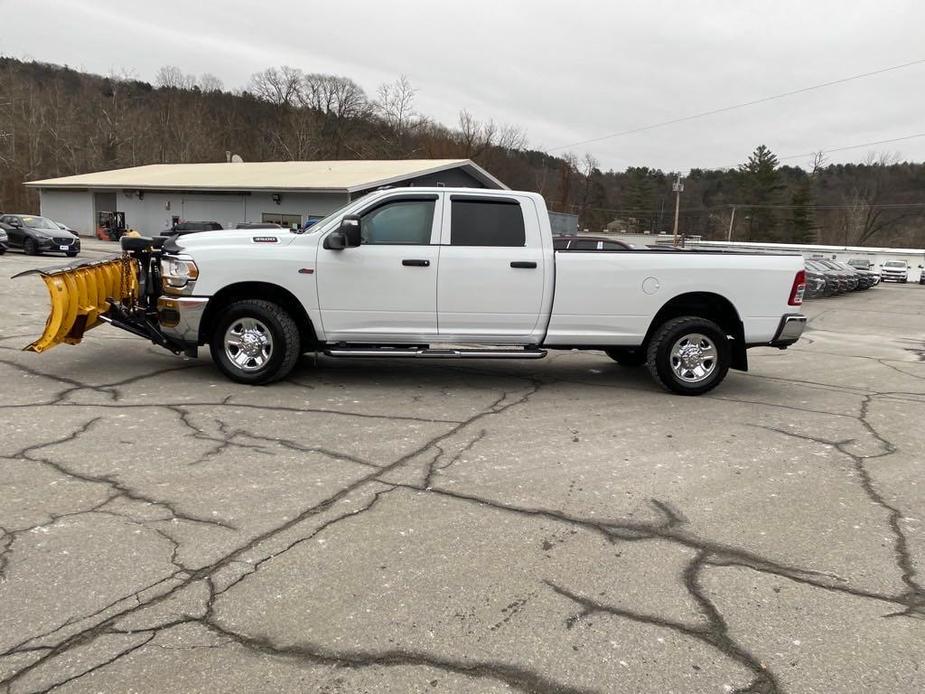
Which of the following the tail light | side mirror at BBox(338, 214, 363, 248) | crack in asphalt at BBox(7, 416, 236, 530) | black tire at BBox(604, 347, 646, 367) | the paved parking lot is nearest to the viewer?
the paved parking lot

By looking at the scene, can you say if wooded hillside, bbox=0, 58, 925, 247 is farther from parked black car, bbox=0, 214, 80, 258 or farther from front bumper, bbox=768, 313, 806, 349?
front bumper, bbox=768, 313, 806, 349

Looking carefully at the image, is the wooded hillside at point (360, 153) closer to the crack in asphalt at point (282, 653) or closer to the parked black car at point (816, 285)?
the parked black car at point (816, 285)

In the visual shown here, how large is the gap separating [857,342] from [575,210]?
83.8 metres

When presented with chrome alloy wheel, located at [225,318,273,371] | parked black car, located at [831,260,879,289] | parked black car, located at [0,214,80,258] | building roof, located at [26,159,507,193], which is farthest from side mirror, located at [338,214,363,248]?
parked black car, located at [831,260,879,289]

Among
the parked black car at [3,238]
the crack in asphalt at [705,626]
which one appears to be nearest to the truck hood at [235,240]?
the crack in asphalt at [705,626]

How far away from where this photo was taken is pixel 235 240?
6867 millimetres

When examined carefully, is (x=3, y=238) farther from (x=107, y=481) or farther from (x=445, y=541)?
(x=445, y=541)

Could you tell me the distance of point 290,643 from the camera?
2783mm

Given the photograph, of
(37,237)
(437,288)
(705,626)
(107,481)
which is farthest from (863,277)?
(107,481)

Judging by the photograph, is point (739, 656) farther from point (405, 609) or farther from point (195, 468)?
point (195, 468)

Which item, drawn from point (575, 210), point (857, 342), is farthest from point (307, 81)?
point (857, 342)

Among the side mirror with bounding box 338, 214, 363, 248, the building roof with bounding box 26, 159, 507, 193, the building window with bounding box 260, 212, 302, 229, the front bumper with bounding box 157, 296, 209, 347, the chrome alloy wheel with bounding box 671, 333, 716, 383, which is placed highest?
the building roof with bounding box 26, 159, 507, 193

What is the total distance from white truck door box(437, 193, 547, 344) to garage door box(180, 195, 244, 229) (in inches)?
1111

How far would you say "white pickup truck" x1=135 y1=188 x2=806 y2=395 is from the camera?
22.3 feet
